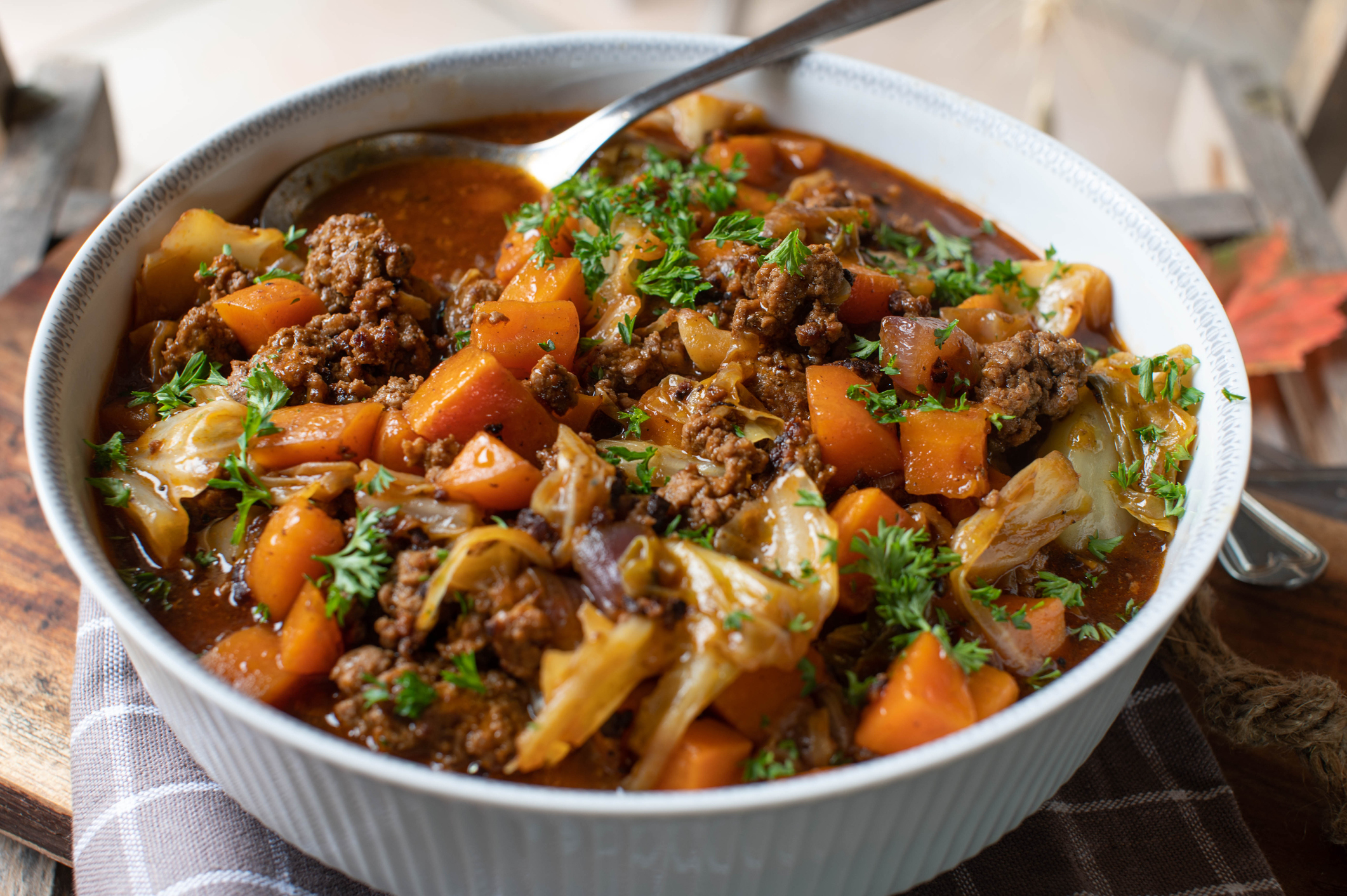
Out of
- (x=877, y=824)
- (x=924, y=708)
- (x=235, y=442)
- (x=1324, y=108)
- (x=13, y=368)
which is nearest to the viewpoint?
(x=877, y=824)

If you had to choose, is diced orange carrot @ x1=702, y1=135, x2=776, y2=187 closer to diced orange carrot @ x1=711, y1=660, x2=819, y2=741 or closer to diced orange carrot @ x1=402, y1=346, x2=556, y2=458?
diced orange carrot @ x1=402, y1=346, x2=556, y2=458

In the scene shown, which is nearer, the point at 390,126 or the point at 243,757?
the point at 243,757

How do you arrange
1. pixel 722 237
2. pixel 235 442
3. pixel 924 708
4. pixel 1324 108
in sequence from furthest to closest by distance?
pixel 1324 108, pixel 722 237, pixel 235 442, pixel 924 708

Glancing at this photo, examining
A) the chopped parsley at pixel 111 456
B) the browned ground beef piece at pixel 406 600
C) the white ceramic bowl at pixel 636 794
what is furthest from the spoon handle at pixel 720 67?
the browned ground beef piece at pixel 406 600

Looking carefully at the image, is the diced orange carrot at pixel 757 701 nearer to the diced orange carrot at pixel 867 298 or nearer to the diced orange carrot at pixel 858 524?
the diced orange carrot at pixel 858 524

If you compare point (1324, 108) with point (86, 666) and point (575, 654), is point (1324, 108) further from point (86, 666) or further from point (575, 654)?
point (86, 666)

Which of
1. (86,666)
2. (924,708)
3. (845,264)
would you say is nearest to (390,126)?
(845,264)

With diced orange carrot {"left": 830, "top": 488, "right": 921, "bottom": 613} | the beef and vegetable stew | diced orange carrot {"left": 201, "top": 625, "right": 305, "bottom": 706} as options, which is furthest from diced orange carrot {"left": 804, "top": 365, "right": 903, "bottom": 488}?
diced orange carrot {"left": 201, "top": 625, "right": 305, "bottom": 706}
